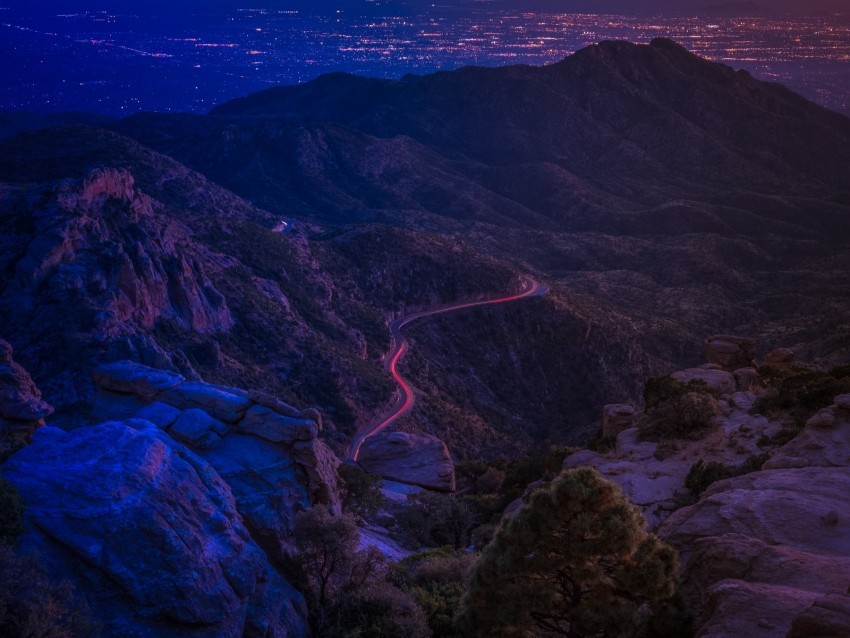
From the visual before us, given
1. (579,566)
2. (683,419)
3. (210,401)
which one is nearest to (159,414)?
(210,401)

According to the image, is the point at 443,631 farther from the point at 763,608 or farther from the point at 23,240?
the point at 23,240

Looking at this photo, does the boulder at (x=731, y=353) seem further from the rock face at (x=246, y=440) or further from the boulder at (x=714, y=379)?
the rock face at (x=246, y=440)

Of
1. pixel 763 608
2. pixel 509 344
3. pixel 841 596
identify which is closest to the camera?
pixel 841 596

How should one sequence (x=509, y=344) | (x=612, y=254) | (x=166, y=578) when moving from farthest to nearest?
1. (x=612, y=254)
2. (x=509, y=344)
3. (x=166, y=578)

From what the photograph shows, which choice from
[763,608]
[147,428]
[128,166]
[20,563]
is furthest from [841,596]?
[128,166]

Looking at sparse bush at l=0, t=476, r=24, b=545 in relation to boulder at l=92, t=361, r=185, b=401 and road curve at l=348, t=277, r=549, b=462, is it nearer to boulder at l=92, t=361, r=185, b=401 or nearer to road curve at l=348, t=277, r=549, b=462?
boulder at l=92, t=361, r=185, b=401

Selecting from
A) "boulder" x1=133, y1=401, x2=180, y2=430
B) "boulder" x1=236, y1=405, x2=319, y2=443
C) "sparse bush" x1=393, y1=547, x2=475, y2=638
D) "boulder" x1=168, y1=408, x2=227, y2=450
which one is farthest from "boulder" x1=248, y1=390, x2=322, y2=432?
"sparse bush" x1=393, y1=547, x2=475, y2=638

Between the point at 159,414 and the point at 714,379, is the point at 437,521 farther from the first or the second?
the point at 159,414

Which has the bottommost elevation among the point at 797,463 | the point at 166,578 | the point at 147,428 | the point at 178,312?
the point at 178,312
